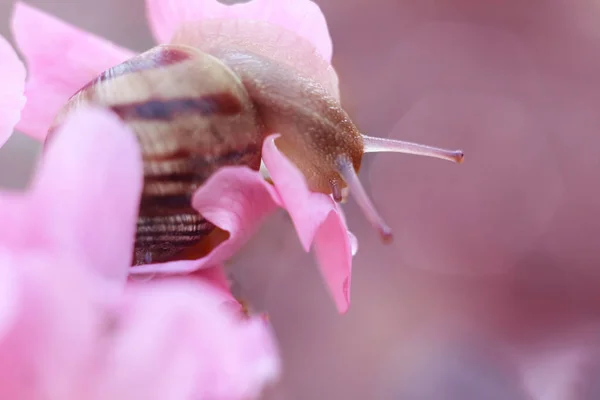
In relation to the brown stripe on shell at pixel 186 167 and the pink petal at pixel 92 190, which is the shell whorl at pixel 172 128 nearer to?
the brown stripe on shell at pixel 186 167

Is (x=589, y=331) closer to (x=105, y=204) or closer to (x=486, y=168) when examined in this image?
(x=486, y=168)

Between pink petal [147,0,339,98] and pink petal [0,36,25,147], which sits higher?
pink petal [147,0,339,98]

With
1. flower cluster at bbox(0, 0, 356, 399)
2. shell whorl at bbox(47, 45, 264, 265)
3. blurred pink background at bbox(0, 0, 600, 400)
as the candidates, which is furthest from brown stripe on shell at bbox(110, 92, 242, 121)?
blurred pink background at bbox(0, 0, 600, 400)

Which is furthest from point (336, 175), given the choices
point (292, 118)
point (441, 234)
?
point (441, 234)

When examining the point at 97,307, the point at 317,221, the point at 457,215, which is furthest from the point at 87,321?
the point at 457,215

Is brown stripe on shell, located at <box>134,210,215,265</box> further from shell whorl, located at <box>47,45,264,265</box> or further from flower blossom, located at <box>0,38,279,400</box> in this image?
flower blossom, located at <box>0,38,279,400</box>
